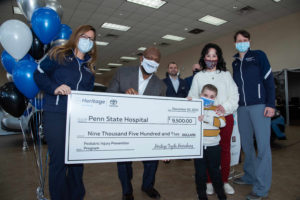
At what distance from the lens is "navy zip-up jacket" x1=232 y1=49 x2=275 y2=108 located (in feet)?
6.56

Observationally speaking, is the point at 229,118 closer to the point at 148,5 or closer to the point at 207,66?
the point at 207,66

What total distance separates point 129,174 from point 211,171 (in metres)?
0.83

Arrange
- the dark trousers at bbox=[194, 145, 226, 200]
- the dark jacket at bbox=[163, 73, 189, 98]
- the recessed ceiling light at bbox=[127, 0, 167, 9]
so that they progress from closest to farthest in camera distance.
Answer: the dark trousers at bbox=[194, 145, 226, 200]
the dark jacket at bbox=[163, 73, 189, 98]
the recessed ceiling light at bbox=[127, 0, 167, 9]

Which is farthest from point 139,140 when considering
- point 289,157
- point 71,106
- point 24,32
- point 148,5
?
A: point 148,5

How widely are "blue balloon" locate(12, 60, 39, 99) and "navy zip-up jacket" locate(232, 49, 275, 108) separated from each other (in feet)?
6.87

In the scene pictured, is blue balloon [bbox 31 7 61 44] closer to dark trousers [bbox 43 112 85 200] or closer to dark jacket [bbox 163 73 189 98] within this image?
dark trousers [bbox 43 112 85 200]

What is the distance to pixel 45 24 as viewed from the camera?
1.82 metres

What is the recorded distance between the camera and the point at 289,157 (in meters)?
3.39

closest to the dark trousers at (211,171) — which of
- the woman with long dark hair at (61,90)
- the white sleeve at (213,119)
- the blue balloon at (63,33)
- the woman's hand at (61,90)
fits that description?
the white sleeve at (213,119)

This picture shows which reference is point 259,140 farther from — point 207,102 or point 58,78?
point 58,78

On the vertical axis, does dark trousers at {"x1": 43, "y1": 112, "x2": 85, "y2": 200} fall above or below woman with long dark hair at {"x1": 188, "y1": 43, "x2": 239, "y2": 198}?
below

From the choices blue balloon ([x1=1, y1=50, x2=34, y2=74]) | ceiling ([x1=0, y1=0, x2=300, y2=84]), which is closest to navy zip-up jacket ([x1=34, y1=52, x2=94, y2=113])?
blue balloon ([x1=1, y1=50, x2=34, y2=74])

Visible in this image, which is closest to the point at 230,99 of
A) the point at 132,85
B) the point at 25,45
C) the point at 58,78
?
the point at 132,85

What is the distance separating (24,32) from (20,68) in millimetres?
338
